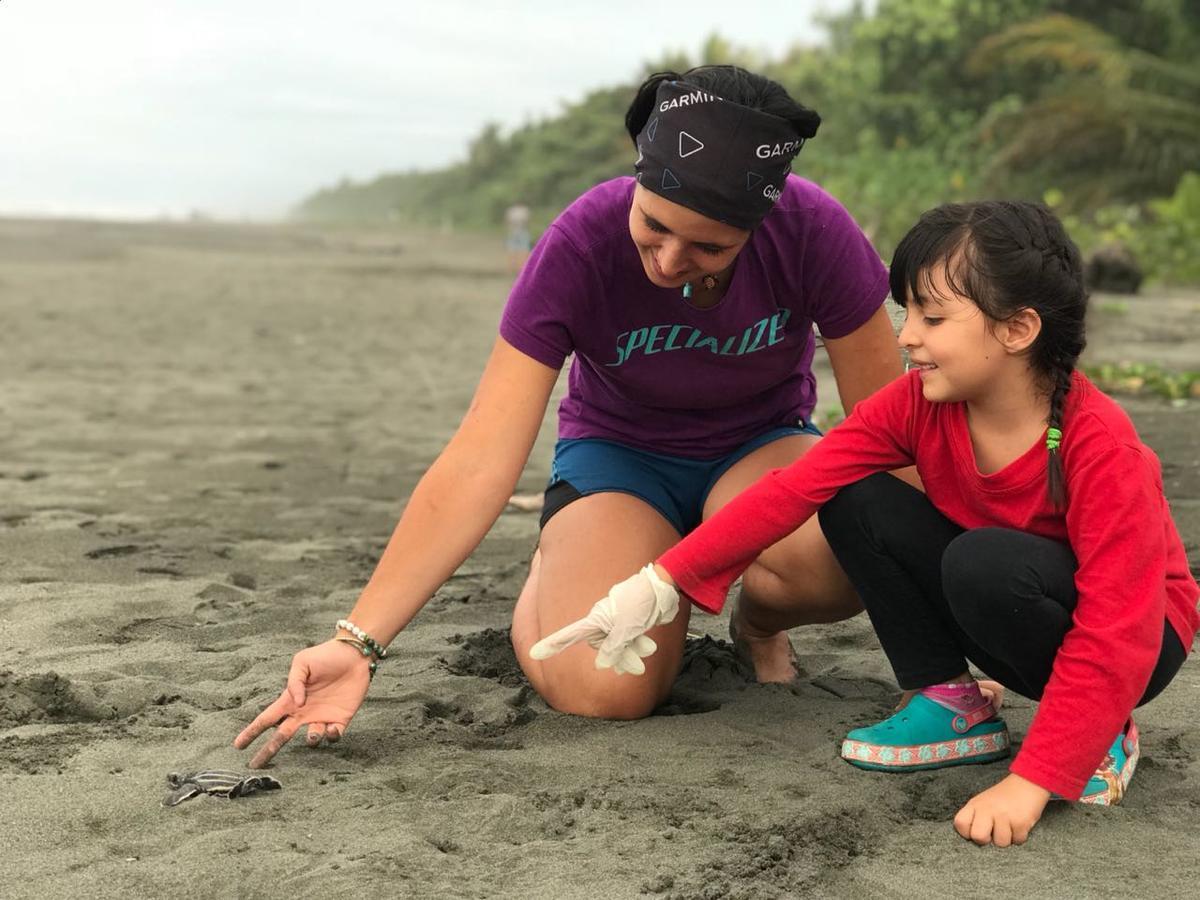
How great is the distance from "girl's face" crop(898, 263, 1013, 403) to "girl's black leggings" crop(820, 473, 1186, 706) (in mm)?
242

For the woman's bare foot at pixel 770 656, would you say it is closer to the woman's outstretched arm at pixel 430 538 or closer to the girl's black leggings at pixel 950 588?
the girl's black leggings at pixel 950 588

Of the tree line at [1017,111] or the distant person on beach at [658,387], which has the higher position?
the tree line at [1017,111]

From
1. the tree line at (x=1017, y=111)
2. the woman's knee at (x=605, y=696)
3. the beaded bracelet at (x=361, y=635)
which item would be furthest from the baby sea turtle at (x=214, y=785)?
the tree line at (x=1017, y=111)

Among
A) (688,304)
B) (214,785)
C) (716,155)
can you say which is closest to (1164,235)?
(688,304)

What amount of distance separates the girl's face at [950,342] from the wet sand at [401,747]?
0.68 metres

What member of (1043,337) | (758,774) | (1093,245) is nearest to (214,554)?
(758,774)

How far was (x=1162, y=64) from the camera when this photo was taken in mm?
13945

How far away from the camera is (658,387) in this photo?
3.03m

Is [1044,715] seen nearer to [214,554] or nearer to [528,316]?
[528,316]

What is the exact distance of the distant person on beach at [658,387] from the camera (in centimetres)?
254

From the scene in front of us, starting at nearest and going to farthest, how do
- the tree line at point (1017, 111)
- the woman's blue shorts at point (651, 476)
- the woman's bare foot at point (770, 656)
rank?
1. the woman's bare foot at point (770, 656)
2. the woman's blue shorts at point (651, 476)
3. the tree line at point (1017, 111)

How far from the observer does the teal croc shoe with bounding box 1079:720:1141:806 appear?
2322 mm

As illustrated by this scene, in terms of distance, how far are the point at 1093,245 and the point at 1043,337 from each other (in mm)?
11690

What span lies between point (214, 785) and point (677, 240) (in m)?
1.20
